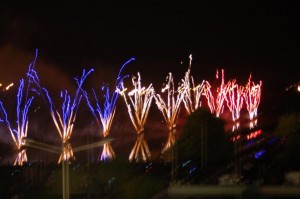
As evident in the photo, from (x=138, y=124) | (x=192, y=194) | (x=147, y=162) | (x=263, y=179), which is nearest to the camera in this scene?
(x=192, y=194)

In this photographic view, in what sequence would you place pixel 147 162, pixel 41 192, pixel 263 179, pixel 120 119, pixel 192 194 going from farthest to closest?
1. pixel 120 119
2. pixel 147 162
3. pixel 41 192
4. pixel 263 179
5. pixel 192 194

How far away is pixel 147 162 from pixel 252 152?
322 cm

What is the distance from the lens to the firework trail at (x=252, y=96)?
36.5m

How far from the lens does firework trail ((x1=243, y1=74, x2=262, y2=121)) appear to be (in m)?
36.5

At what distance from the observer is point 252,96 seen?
3819 cm

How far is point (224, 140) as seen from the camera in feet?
62.8

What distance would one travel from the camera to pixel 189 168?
18.2 meters

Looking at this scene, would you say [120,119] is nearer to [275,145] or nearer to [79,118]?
[79,118]

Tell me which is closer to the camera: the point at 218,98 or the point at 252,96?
the point at 218,98

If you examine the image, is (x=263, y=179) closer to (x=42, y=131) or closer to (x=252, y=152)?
(x=252, y=152)

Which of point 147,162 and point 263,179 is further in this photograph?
point 147,162

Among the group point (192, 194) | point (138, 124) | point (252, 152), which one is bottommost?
point (192, 194)

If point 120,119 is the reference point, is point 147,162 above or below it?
below

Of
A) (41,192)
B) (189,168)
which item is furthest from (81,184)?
(189,168)
